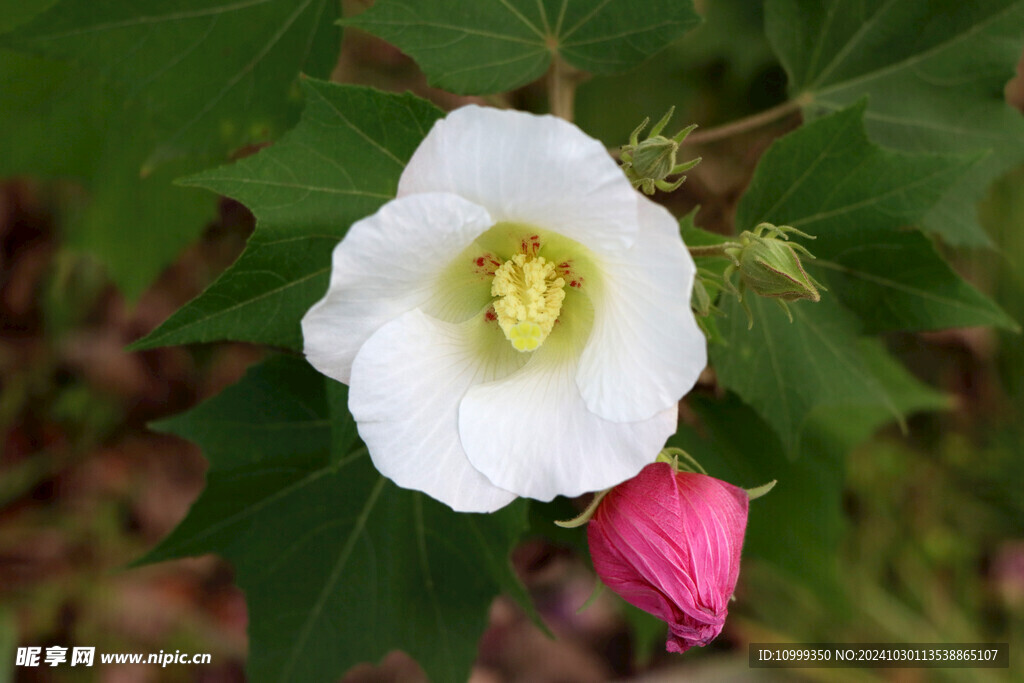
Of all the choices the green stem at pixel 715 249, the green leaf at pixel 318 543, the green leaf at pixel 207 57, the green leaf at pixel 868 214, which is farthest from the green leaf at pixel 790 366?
the green leaf at pixel 207 57

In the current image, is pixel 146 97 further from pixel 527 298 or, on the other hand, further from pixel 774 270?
pixel 774 270

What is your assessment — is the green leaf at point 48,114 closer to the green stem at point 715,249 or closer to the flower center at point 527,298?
the flower center at point 527,298

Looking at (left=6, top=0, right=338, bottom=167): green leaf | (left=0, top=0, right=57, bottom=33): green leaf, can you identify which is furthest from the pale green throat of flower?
(left=0, top=0, right=57, bottom=33): green leaf

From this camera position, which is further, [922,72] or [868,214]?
[922,72]

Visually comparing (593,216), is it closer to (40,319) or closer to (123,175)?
(123,175)

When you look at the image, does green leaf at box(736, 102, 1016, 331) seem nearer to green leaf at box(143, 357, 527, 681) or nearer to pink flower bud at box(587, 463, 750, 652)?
pink flower bud at box(587, 463, 750, 652)

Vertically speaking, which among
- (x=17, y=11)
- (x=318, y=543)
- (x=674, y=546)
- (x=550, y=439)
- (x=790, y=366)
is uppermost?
(x=17, y=11)

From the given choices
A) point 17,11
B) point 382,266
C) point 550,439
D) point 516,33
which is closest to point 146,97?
point 17,11
